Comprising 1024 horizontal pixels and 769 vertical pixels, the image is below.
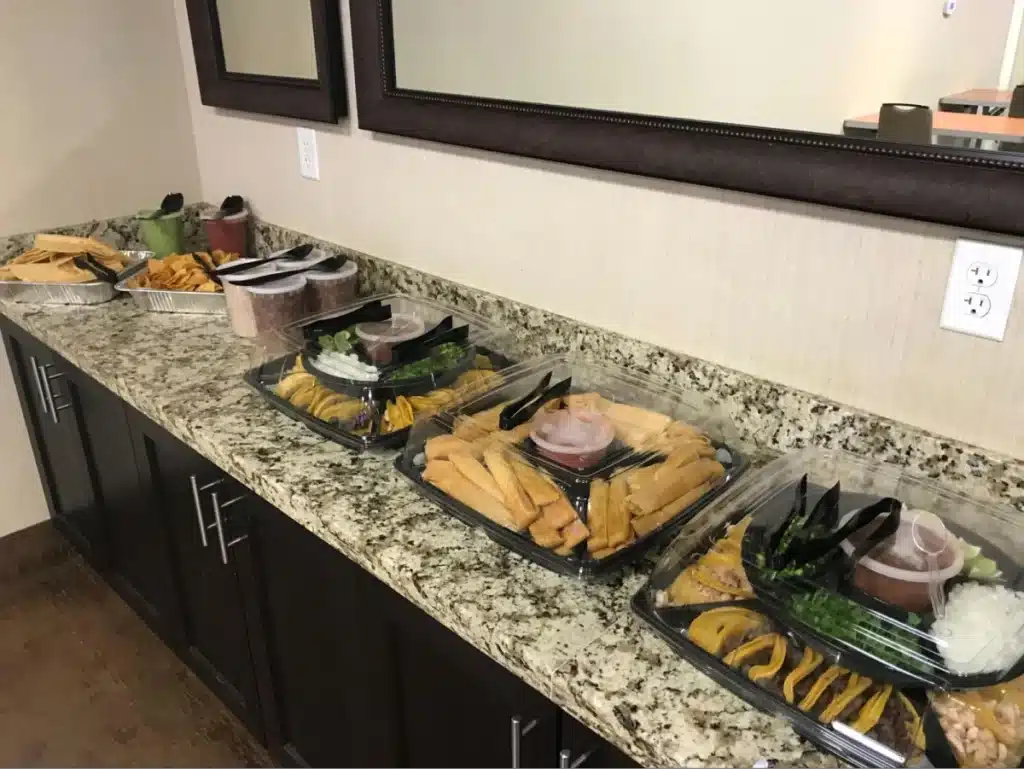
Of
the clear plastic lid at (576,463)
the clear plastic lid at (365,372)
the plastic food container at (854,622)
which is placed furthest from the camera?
the clear plastic lid at (365,372)

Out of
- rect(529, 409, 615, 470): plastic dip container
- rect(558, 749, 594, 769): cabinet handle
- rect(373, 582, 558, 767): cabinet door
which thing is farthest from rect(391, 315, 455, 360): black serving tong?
rect(558, 749, 594, 769): cabinet handle

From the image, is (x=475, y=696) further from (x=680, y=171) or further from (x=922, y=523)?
(x=680, y=171)

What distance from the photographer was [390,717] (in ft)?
3.60

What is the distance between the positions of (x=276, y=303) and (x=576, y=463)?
74 centimetres

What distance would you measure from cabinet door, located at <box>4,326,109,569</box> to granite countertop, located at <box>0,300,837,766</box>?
0.28m

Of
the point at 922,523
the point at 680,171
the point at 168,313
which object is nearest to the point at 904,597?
the point at 922,523

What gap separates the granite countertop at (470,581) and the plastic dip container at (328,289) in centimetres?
16

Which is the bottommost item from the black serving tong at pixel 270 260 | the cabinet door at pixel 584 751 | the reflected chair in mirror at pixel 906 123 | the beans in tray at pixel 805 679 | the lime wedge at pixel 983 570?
the cabinet door at pixel 584 751

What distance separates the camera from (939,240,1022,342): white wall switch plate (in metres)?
0.87

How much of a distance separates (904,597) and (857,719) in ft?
0.41

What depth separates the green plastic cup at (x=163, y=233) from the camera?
1.83 meters

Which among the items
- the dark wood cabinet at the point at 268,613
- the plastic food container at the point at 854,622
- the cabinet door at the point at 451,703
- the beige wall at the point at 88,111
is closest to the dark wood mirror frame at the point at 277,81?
the beige wall at the point at 88,111

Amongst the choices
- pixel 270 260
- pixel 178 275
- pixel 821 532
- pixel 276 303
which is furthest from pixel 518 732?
pixel 178 275

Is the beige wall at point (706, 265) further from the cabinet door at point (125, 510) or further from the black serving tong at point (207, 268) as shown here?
the cabinet door at point (125, 510)
